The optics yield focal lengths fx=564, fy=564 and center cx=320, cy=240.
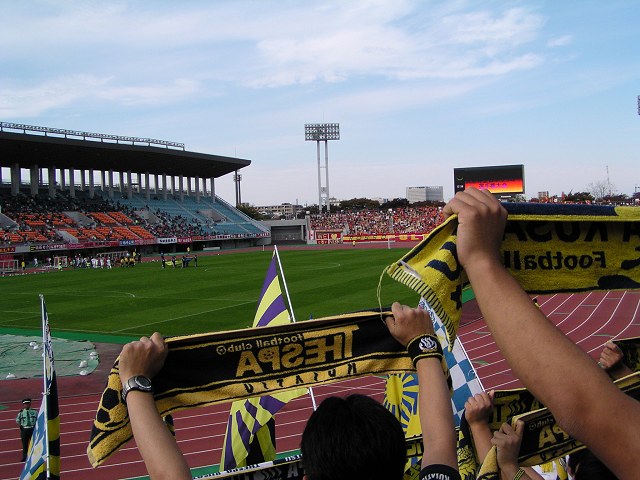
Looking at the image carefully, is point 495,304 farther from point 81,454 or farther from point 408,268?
point 81,454

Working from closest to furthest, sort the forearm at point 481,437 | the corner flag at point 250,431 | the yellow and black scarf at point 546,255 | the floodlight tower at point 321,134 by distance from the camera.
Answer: the yellow and black scarf at point 546,255, the forearm at point 481,437, the corner flag at point 250,431, the floodlight tower at point 321,134

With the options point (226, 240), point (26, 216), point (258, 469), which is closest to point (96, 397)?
point (258, 469)

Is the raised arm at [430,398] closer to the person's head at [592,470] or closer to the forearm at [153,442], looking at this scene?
the person's head at [592,470]

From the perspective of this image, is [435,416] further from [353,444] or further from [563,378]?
[563,378]

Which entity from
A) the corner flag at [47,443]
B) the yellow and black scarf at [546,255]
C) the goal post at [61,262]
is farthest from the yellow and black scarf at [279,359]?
the goal post at [61,262]

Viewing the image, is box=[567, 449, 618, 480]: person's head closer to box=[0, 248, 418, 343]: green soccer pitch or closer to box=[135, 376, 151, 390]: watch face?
box=[135, 376, 151, 390]: watch face

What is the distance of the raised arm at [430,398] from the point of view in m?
2.01

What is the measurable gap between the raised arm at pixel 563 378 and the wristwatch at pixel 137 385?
130 centimetres

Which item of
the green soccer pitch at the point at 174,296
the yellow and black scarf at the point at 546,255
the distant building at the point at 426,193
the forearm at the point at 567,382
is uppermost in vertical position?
the distant building at the point at 426,193

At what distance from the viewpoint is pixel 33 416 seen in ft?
30.0

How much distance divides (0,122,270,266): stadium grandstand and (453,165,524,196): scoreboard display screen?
31.0m

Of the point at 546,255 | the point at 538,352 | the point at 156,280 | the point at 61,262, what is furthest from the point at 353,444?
the point at 61,262

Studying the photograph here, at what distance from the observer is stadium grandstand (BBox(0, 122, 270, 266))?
4978 cm

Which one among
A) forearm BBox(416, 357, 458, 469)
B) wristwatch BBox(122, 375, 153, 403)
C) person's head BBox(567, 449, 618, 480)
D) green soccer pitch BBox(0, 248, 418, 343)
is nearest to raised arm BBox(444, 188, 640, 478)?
forearm BBox(416, 357, 458, 469)
